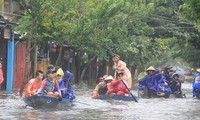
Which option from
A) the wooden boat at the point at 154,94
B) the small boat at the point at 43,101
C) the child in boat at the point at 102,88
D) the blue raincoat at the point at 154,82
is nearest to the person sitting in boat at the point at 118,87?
the child in boat at the point at 102,88

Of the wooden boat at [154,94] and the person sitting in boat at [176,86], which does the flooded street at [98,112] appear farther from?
the person sitting in boat at [176,86]

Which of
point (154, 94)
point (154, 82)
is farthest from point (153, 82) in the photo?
point (154, 94)

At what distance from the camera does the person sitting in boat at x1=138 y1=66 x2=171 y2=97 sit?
24.1m

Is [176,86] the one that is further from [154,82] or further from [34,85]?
[34,85]

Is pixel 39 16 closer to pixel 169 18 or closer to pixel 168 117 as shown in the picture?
pixel 168 117

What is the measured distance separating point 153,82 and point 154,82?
53mm

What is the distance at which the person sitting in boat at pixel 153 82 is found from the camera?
24141 mm

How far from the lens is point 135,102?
826 inches

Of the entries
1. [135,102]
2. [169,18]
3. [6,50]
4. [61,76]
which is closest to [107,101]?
Answer: [135,102]

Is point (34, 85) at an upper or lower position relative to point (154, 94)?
upper

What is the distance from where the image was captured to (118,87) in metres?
21.4

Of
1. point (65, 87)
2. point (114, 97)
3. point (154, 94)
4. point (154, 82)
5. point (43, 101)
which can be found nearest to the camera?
point (43, 101)

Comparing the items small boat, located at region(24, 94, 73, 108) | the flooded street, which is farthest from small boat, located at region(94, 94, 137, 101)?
small boat, located at region(24, 94, 73, 108)

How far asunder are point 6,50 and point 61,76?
10115mm
